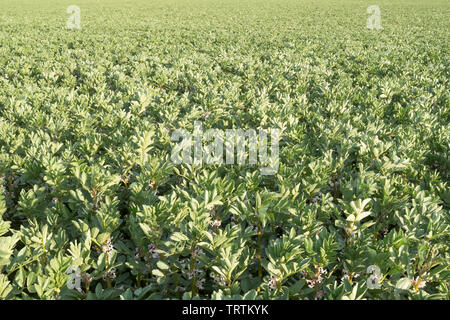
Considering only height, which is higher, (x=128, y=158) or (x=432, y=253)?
(x=128, y=158)

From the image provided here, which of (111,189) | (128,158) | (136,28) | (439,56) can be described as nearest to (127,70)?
(128,158)

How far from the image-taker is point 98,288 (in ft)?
6.38

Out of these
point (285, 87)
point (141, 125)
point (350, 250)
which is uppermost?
point (285, 87)

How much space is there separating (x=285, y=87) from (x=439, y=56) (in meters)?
7.30

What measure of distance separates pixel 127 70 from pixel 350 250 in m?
8.37

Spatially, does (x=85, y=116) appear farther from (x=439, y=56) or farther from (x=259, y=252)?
(x=439, y=56)

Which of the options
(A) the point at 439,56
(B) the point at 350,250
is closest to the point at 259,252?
(B) the point at 350,250

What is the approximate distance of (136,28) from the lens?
Result: 18562 mm

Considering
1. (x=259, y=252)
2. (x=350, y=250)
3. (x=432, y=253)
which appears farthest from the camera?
(x=259, y=252)

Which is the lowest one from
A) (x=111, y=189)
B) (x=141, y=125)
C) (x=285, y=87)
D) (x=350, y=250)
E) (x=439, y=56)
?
(x=350, y=250)
